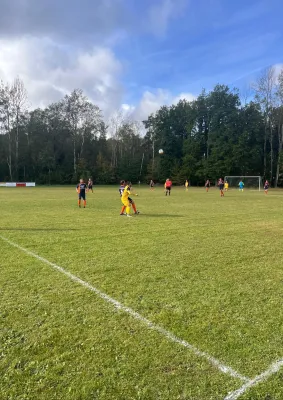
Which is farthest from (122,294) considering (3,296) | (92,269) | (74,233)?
(74,233)

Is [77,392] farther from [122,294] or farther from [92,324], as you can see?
[122,294]

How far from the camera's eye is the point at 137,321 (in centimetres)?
390

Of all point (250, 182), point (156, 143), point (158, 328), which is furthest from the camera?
point (156, 143)

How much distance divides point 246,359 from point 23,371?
2.26m

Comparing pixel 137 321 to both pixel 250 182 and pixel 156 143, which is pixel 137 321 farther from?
pixel 156 143

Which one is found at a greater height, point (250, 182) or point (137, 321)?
point (250, 182)

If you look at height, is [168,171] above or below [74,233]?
above

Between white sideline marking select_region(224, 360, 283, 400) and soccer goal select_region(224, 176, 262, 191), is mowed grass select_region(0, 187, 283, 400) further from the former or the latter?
soccer goal select_region(224, 176, 262, 191)

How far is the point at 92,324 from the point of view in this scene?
381 centimetres

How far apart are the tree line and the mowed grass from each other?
181 feet

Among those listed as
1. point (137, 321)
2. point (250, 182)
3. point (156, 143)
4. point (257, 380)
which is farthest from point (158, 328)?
point (156, 143)

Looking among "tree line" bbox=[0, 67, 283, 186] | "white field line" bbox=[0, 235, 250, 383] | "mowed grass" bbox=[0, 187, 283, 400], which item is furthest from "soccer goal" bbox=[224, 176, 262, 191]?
"white field line" bbox=[0, 235, 250, 383]

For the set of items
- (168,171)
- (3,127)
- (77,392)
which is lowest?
(77,392)

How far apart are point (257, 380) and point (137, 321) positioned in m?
1.59
